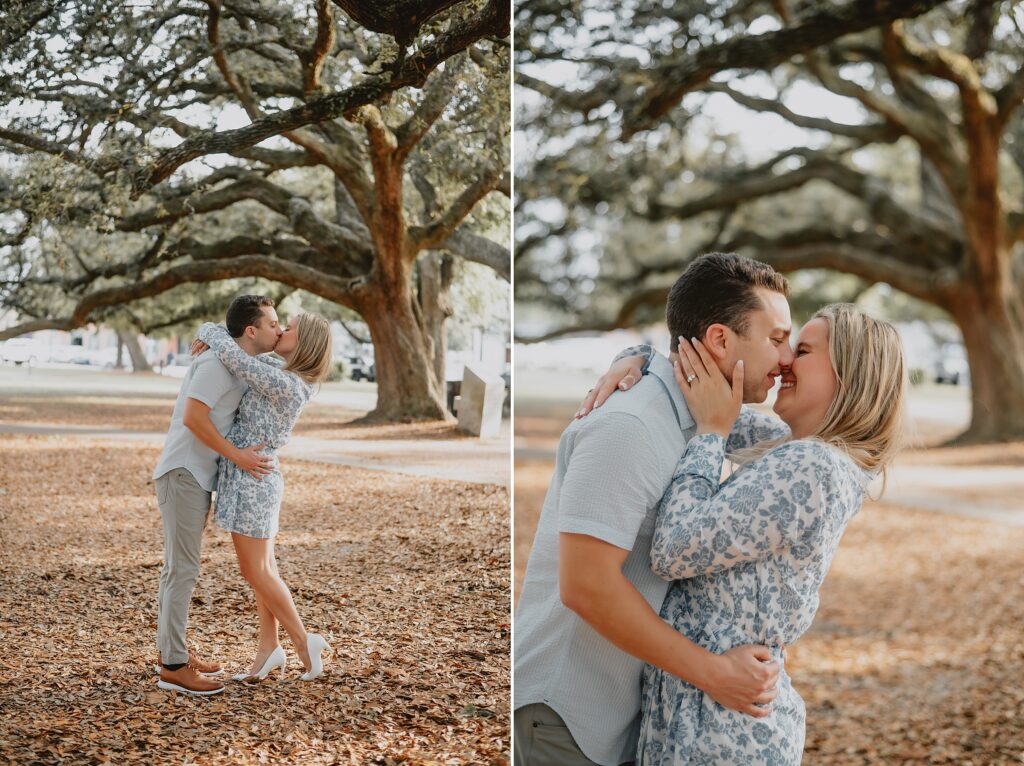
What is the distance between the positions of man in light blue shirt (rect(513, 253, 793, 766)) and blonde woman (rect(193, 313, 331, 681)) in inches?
37.8

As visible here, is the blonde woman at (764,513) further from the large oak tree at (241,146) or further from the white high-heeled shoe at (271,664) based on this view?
the large oak tree at (241,146)

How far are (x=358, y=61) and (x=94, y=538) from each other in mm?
1458

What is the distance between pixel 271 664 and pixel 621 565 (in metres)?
1.33

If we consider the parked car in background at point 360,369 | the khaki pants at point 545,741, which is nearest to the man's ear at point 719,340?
the khaki pants at point 545,741

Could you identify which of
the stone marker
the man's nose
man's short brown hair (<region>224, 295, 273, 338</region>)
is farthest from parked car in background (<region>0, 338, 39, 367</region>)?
the man's nose

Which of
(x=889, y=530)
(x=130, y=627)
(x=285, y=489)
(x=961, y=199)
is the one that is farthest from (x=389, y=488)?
(x=961, y=199)

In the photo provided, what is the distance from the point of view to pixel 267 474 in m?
2.55

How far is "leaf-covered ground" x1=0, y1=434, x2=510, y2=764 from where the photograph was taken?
2365 millimetres

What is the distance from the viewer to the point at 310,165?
8.86 ft

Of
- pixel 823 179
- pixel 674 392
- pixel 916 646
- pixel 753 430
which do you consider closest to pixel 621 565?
pixel 674 392

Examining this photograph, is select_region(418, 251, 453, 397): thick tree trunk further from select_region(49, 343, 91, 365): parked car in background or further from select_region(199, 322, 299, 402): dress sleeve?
select_region(49, 343, 91, 365): parked car in background

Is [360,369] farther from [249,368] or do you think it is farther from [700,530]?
[700,530]

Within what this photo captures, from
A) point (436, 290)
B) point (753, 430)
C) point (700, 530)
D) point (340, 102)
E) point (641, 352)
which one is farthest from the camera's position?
point (436, 290)

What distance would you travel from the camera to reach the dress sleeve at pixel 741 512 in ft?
5.00
